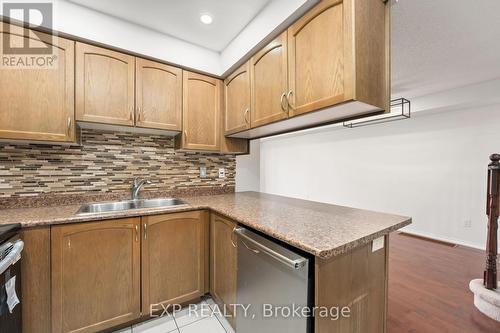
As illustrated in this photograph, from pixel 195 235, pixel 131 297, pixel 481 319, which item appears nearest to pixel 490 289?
pixel 481 319

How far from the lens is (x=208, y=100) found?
2.15m

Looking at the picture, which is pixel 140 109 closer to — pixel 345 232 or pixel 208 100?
pixel 208 100

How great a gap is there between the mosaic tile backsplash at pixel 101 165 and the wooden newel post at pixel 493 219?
8.05ft

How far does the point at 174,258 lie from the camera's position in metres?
1.65

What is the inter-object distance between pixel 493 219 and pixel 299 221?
74.1 inches

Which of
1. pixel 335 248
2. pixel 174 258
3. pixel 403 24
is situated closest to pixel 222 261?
pixel 174 258

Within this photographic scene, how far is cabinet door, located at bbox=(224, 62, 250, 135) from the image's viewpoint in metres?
1.85

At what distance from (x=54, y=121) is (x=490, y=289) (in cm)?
372

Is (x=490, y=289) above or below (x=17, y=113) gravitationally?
below

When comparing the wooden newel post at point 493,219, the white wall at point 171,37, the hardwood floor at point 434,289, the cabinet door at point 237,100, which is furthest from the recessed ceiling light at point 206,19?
the hardwood floor at point 434,289

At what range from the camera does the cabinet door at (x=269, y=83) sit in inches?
58.3

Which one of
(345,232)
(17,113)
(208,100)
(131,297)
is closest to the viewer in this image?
(345,232)

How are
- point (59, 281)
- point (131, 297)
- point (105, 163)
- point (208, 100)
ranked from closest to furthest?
point (59, 281) < point (131, 297) < point (105, 163) < point (208, 100)

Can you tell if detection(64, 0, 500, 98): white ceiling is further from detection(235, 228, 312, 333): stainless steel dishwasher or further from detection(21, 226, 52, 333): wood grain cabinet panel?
detection(21, 226, 52, 333): wood grain cabinet panel
